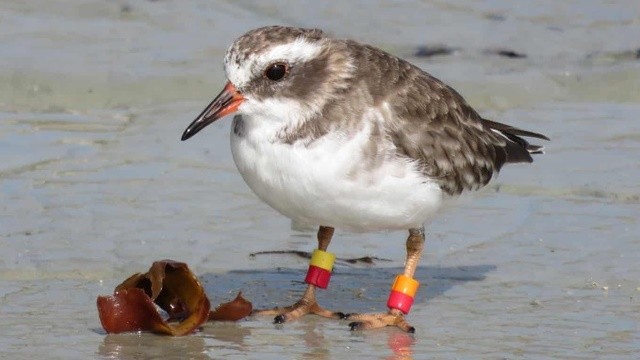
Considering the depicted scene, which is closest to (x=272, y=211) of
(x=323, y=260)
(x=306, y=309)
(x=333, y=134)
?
(x=323, y=260)

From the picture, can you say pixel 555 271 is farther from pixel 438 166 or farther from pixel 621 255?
pixel 438 166

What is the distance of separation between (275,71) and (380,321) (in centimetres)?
127

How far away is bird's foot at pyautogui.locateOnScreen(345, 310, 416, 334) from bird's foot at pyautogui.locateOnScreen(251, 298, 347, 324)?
151mm

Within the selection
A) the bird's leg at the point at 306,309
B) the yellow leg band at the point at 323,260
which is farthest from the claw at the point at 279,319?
the yellow leg band at the point at 323,260

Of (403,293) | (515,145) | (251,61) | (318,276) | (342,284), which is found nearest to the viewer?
(251,61)

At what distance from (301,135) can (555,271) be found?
5.98 ft

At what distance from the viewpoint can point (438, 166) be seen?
7359 millimetres

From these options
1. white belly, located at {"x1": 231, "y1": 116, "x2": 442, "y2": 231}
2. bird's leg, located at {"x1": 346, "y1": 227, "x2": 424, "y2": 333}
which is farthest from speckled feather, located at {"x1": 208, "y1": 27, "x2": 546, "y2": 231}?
bird's leg, located at {"x1": 346, "y1": 227, "x2": 424, "y2": 333}

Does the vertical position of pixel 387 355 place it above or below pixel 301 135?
below

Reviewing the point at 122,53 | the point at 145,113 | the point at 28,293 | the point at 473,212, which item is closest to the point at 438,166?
the point at 473,212

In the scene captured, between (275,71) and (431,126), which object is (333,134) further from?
(431,126)

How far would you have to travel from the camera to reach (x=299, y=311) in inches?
279

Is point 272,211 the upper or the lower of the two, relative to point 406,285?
lower

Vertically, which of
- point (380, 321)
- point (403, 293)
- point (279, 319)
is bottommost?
point (279, 319)
